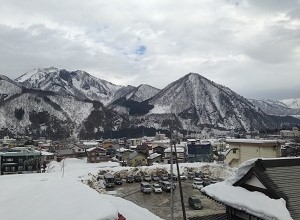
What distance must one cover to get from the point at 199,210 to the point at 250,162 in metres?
25.2

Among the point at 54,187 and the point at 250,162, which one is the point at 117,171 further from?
the point at 250,162

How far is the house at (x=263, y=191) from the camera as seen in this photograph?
8.12 m

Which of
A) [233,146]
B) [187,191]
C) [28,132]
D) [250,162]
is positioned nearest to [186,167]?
[233,146]

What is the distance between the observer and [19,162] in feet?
200

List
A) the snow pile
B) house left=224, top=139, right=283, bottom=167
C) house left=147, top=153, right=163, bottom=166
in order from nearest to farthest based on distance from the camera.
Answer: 1. the snow pile
2. house left=224, top=139, right=283, bottom=167
3. house left=147, top=153, right=163, bottom=166

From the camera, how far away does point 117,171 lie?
57.3 metres

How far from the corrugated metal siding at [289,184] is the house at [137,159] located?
62.5 metres

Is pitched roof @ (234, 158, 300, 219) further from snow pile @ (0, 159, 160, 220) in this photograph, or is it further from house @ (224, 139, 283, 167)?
house @ (224, 139, 283, 167)

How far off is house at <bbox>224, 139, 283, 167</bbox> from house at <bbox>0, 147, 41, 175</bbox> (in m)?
34.9

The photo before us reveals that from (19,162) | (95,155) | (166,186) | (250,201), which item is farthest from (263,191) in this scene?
(95,155)

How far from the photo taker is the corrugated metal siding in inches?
323

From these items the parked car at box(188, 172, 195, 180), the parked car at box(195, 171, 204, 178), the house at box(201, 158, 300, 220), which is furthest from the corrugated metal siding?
the parked car at box(195, 171, 204, 178)

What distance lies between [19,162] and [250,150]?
40377 millimetres

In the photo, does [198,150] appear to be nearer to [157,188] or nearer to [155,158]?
[155,158]
